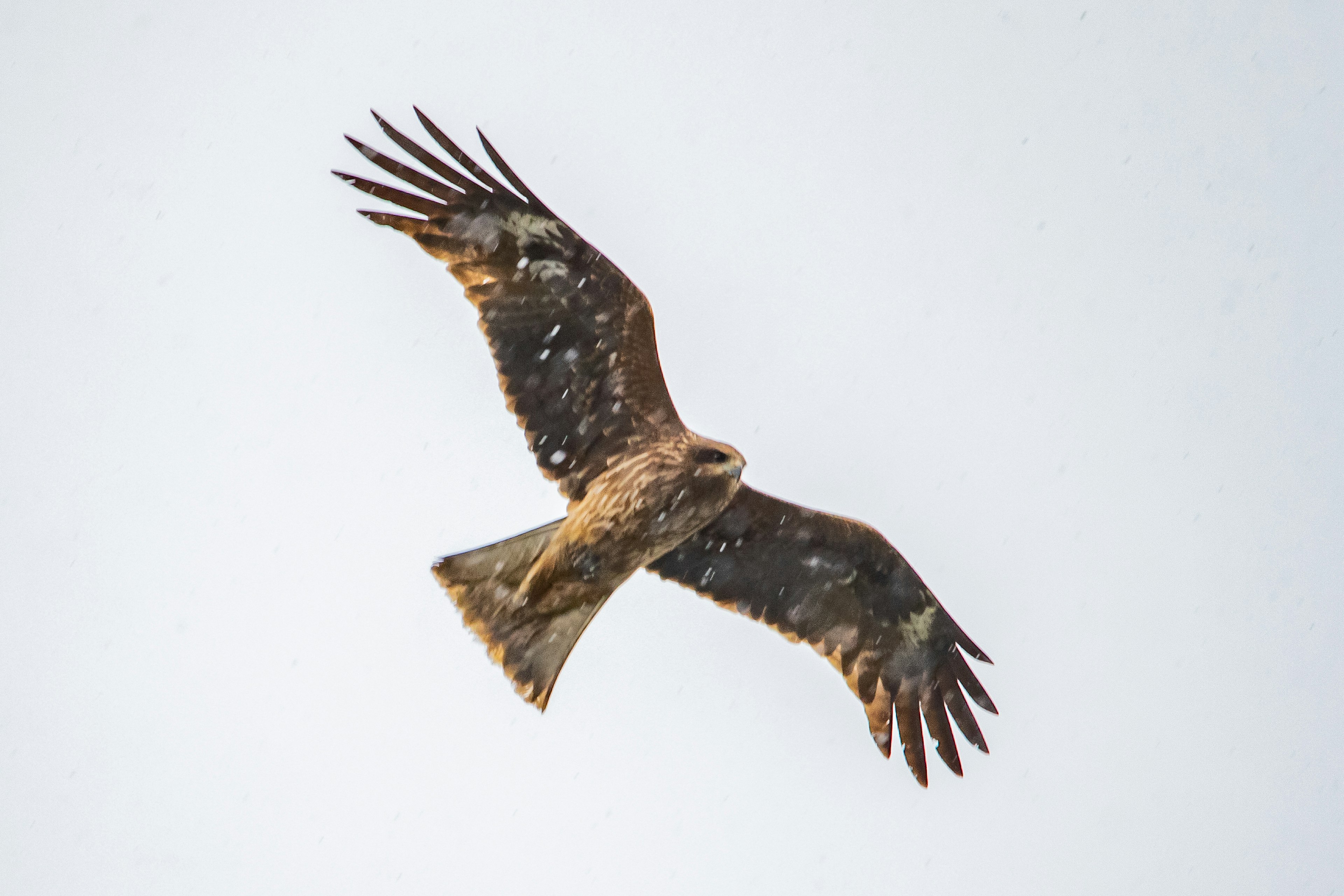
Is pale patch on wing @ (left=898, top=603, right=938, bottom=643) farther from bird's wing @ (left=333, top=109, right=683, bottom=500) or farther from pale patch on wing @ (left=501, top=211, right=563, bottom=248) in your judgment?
pale patch on wing @ (left=501, top=211, right=563, bottom=248)

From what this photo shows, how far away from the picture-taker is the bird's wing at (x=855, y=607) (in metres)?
4.18

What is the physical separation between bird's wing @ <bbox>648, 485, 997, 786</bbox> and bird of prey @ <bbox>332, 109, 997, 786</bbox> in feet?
0.03

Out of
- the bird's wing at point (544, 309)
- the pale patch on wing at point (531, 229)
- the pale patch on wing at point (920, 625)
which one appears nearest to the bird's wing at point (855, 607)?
the pale patch on wing at point (920, 625)

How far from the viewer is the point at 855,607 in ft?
14.3

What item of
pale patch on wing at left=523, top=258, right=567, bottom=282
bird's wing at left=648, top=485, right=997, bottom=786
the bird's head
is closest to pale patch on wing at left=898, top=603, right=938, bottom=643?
bird's wing at left=648, top=485, right=997, bottom=786

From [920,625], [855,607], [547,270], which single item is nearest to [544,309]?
[547,270]

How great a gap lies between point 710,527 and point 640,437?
20.3 inches

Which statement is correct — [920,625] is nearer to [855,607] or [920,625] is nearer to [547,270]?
[855,607]

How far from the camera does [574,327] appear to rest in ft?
12.5

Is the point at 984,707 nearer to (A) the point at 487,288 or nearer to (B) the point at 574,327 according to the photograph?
(B) the point at 574,327

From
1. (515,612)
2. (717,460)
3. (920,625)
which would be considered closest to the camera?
(717,460)

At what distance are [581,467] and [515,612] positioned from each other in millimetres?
574

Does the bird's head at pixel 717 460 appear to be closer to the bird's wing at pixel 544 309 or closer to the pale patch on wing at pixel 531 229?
the bird's wing at pixel 544 309

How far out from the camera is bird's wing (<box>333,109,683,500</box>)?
372cm
